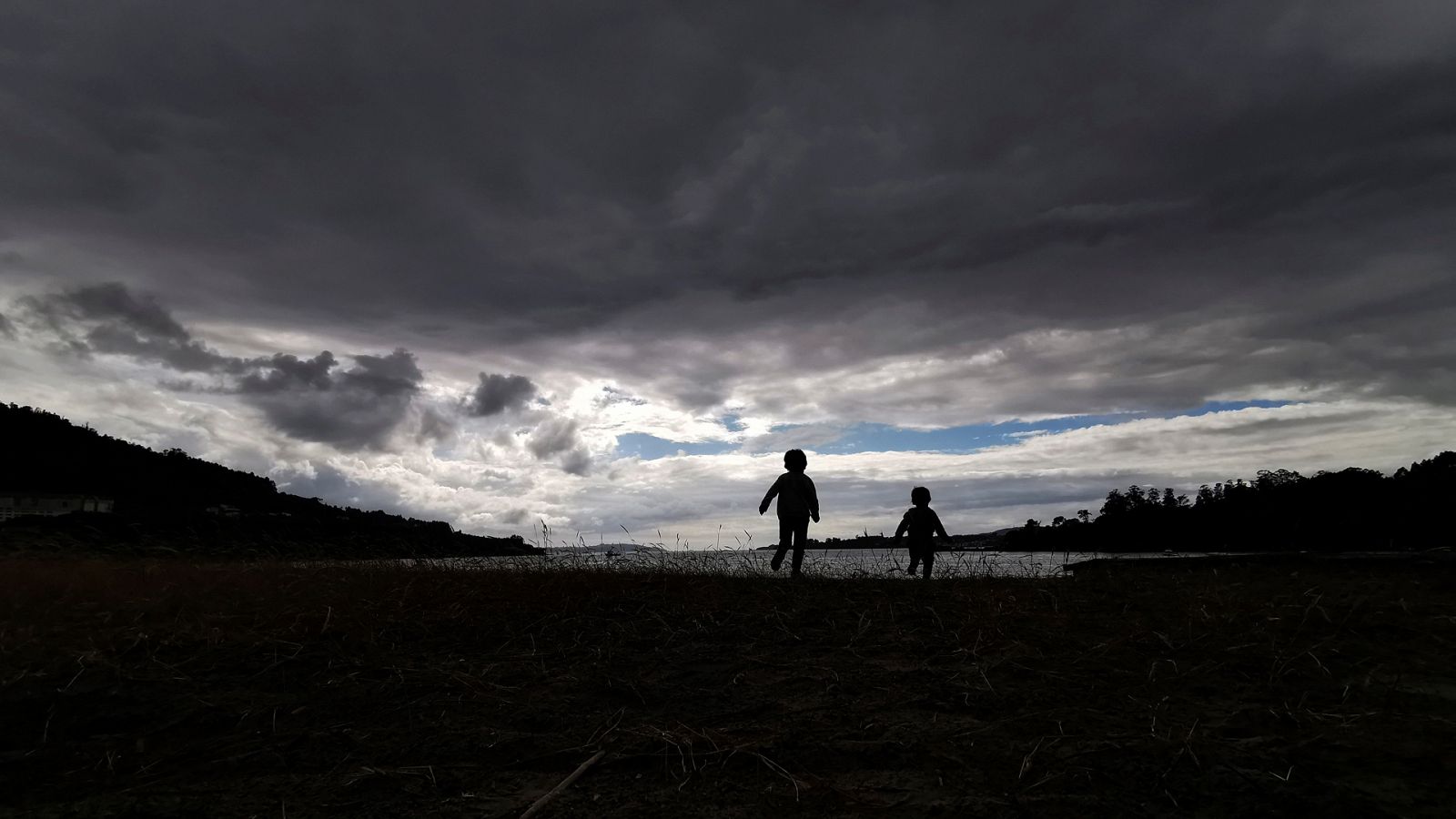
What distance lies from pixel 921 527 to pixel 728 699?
8587 millimetres

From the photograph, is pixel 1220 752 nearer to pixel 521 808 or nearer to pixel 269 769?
pixel 521 808

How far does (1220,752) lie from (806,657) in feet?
10.6

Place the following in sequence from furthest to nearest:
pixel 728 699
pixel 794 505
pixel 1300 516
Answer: pixel 1300 516 < pixel 794 505 < pixel 728 699

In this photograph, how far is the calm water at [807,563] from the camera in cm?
1162

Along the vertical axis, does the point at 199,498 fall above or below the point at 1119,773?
above

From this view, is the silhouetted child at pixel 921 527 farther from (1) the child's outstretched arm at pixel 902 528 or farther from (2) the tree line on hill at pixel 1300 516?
(2) the tree line on hill at pixel 1300 516

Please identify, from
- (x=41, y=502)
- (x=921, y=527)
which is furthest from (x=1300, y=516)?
(x=41, y=502)

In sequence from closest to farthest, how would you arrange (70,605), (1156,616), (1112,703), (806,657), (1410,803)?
(1410,803) → (1112,703) → (806,657) → (1156,616) → (70,605)

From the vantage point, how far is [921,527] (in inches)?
533

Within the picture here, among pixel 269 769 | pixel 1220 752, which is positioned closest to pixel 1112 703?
pixel 1220 752

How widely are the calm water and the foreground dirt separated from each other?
1908 millimetres

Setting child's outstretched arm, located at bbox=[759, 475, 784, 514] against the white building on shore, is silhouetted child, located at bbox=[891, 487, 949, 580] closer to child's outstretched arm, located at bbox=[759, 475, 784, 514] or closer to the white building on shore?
child's outstretched arm, located at bbox=[759, 475, 784, 514]

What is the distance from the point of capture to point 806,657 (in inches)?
266

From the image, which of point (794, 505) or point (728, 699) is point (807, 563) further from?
point (728, 699)
